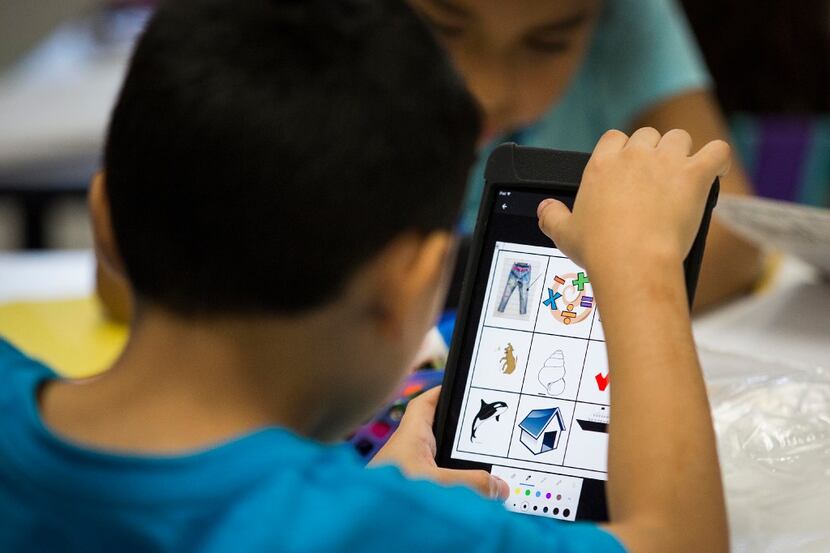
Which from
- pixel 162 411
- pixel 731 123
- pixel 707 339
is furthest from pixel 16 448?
pixel 731 123

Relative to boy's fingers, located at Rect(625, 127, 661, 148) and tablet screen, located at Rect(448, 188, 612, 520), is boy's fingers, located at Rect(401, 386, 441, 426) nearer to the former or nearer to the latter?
tablet screen, located at Rect(448, 188, 612, 520)

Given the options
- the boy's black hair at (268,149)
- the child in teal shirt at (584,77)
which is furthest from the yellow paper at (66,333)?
the boy's black hair at (268,149)

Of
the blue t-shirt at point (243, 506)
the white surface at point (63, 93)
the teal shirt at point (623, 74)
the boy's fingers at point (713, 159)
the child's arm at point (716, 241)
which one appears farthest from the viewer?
the white surface at point (63, 93)

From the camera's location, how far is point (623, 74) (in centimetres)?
100

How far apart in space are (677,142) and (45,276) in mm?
657

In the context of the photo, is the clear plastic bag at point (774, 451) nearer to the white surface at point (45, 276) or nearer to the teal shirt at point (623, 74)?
the teal shirt at point (623, 74)

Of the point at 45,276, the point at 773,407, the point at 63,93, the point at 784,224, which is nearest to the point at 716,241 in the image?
the point at 784,224

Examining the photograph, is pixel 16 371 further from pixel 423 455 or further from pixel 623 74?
pixel 623 74

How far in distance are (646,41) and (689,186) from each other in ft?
2.02

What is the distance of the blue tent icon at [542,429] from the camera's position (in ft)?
1.53

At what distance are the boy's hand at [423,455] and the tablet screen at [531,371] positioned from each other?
0.4 inches

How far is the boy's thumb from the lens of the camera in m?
0.43

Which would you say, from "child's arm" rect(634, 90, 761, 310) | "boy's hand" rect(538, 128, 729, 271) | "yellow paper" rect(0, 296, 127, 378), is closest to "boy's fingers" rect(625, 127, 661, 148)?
"boy's hand" rect(538, 128, 729, 271)

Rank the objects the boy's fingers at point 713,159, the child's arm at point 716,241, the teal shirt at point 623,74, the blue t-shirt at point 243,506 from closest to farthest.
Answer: the blue t-shirt at point 243,506, the boy's fingers at point 713,159, the child's arm at point 716,241, the teal shirt at point 623,74
